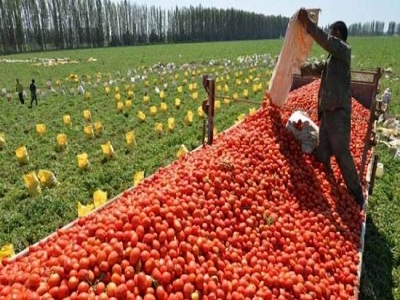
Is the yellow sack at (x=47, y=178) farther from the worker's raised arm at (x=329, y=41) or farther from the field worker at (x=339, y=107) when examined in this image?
the worker's raised arm at (x=329, y=41)

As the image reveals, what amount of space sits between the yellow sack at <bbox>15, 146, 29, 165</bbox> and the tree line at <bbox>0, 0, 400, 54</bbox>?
173ft

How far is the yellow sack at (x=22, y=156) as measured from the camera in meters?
9.03

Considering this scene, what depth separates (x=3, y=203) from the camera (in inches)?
284

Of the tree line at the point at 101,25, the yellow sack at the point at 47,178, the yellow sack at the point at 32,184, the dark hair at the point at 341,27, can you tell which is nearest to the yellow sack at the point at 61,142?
the yellow sack at the point at 47,178

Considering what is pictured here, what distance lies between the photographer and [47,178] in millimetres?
7766

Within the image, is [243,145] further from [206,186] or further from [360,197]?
[360,197]

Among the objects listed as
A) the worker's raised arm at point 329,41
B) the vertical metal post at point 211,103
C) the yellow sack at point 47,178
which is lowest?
the yellow sack at point 47,178

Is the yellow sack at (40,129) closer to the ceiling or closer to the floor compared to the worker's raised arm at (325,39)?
closer to the floor

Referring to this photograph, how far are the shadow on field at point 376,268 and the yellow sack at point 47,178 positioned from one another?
5.92 metres

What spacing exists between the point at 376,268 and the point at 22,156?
7811 millimetres

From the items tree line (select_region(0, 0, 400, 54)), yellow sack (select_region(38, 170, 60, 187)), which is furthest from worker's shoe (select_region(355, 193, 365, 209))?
tree line (select_region(0, 0, 400, 54))

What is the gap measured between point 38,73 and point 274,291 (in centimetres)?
2820

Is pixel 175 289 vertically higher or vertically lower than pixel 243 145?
lower

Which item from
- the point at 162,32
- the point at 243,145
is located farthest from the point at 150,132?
the point at 162,32
